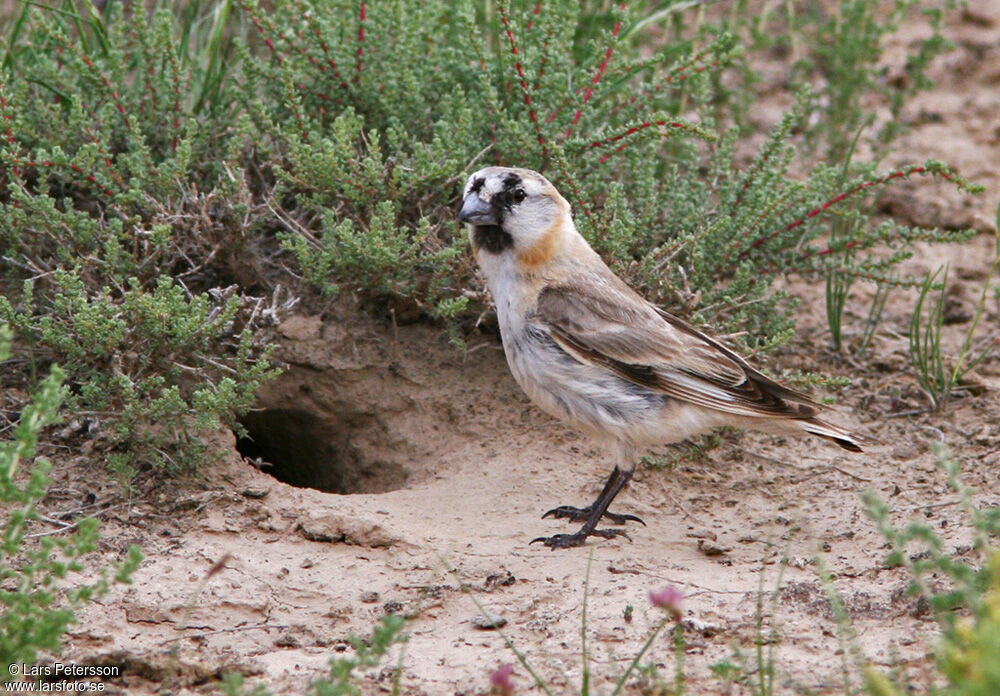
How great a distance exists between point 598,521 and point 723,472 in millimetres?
836

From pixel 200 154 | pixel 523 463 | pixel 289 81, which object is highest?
pixel 289 81

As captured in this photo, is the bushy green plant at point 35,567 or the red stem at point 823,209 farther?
the red stem at point 823,209

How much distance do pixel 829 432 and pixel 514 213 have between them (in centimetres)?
159

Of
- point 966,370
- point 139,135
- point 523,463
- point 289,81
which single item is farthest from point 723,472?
point 139,135

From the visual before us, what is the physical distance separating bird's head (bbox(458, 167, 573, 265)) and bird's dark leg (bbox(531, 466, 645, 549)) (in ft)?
3.27

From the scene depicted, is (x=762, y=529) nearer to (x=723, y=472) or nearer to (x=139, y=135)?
(x=723, y=472)

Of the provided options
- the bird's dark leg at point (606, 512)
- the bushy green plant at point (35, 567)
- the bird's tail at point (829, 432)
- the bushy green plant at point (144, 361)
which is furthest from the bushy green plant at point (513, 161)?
the bushy green plant at point (35, 567)

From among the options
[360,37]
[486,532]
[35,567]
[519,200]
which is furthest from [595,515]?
[360,37]

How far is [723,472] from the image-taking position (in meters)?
5.45

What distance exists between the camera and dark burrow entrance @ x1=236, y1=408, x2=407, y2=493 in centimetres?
570

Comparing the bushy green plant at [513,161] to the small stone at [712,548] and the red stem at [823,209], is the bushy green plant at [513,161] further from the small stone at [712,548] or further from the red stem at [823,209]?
the small stone at [712,548]

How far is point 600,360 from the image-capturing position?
495 centimetres

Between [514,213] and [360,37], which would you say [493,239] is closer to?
[514,213]

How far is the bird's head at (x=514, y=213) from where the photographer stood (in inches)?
199
